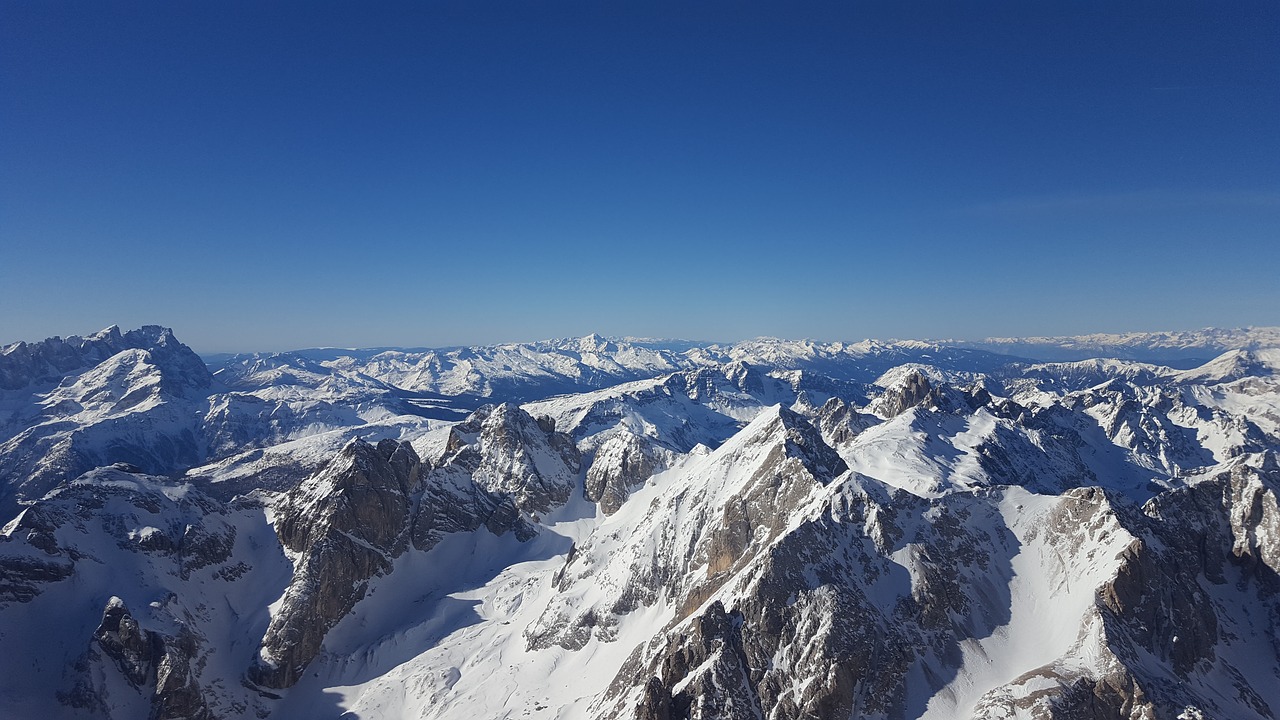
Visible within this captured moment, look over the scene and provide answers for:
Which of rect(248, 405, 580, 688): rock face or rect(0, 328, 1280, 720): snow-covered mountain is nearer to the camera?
rect(0, 328, 1280, 720): snow-covered mountain

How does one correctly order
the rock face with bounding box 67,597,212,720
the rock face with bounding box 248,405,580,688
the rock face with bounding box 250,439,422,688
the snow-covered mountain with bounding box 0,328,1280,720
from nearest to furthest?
1. the snow-covered mountain with bounding box 0,328,1280,720
2. the rock face with bounding box 67,597,212,720
3. the rock face with bounding box 250,439,422,688
4. the rock face with bounding box 248,405,580,688

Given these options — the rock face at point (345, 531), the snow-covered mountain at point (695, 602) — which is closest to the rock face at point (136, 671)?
the snow-covered mountain at point (695, 602)

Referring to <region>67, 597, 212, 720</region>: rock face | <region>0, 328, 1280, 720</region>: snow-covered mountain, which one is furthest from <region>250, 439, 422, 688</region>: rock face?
<region>67, 597, 212, 720</region>: rock face

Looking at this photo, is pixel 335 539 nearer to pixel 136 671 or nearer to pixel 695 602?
pixel 136 671

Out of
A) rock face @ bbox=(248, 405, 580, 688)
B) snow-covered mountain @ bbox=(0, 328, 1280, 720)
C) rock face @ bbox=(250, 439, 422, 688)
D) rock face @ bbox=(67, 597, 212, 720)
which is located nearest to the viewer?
snow-covered mountain @ bbox=(0, 328, 1280, 720)

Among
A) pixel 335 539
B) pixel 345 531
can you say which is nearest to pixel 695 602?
pixel 335 539

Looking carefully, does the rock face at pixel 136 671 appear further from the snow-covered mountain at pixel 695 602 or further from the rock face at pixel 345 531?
the rock face at pixel 345 531

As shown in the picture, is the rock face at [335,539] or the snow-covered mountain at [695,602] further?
the rock face at [335,539]

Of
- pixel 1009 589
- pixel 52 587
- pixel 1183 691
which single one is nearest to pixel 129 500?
pixel 52 587

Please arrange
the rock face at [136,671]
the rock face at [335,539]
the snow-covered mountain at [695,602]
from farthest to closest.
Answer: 1. the rock face at [335,539]
2. the rock face at [136,671]
3. the snow-covered mountain at [695,602]

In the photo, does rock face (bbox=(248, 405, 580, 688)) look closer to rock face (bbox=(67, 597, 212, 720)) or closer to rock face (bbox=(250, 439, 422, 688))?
rock face (bbox=(250, 439, 422, 688))

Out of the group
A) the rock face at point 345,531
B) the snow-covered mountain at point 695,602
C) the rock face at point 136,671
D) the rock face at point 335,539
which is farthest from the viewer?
the rock face at point 345,531

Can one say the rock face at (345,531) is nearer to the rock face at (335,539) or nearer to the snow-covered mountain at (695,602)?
the rock face at (335,539)
